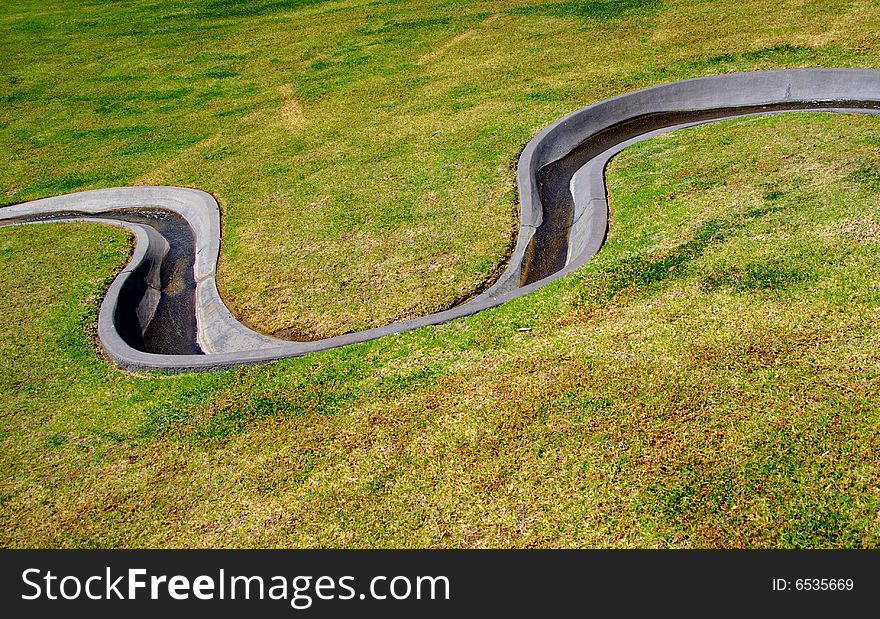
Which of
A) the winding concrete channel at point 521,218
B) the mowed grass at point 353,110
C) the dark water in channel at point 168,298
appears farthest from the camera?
the mowed grass at point 353,110

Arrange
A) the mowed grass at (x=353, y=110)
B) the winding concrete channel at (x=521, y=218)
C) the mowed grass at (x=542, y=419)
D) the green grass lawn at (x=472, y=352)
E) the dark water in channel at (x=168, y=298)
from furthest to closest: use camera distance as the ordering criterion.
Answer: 1. the mowed grass at (x=353, y=110)
2. the dark water in channel at (x=168, y=298)
3. the winding concrete channel at (x=521, y=218)
4. the green grass lawn at (x=472, y=352)
5. the mowed grass at (x=542, y=419)

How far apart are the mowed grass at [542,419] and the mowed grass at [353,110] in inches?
58.0

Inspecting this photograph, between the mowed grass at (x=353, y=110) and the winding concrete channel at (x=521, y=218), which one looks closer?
the winding concrete channel at (x=521, y=218)

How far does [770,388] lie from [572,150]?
22.7 ft

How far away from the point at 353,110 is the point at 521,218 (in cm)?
571

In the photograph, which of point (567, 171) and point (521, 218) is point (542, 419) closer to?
point (521, 218)

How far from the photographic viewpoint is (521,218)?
8.91m

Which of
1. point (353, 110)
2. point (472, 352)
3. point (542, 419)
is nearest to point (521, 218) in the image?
point (472, 352)

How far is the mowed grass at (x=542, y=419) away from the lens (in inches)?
176

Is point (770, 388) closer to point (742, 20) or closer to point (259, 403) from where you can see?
point (259, 403)

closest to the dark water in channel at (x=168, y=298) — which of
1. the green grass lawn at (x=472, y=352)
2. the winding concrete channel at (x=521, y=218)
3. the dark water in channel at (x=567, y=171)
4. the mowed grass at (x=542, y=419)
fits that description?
the winding concrete channel at (x=521, y=218)

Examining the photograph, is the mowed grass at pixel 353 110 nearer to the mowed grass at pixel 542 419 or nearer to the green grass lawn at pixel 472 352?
the green grass lawn at pixel 472 352

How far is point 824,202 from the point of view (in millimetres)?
7457

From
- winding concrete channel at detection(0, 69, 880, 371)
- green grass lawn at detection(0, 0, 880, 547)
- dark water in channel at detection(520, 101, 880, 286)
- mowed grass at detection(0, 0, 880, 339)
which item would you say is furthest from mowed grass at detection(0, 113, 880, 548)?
mowed grass at detection(0, 0, 880, 339)
